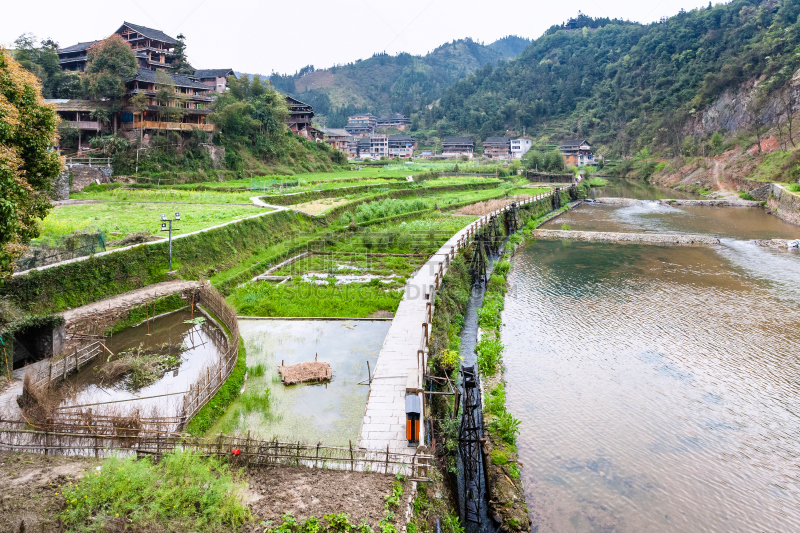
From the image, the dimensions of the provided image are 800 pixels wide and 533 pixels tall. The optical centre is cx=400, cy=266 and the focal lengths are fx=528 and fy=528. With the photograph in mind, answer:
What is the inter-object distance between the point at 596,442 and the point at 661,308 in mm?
11964

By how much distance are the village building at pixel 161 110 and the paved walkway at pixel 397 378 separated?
3420cm

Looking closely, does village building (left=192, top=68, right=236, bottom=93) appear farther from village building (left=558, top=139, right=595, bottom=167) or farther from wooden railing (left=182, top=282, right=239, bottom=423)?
village building (left=558, top=139, right=595, bottom=167)

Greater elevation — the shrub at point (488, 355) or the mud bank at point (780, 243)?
the mud bank at point (780, 243)

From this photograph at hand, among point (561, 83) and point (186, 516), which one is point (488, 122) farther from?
point (186, 516)

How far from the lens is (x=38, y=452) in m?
10.4

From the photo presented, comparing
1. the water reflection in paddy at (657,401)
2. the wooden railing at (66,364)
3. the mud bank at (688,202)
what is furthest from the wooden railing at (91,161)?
the mud bank at (688,202)

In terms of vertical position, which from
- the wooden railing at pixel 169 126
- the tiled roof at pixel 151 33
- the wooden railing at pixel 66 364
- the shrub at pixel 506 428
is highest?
the tiled roof at pixel 151 33

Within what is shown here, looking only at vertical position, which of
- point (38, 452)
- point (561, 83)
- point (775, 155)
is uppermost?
point (561, 83)

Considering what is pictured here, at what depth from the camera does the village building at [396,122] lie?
461ft

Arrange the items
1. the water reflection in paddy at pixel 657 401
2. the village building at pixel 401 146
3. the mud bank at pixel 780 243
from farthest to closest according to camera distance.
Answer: the village building at pixel 401 146 < the mud bank at pixel 780 243 < the water reflection in paddy at pixel 657 401

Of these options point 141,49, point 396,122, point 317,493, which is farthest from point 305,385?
point 396,122

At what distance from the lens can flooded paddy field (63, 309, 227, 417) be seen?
13.0 metres

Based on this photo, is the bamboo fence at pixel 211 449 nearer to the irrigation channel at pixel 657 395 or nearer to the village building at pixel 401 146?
the irrigation channel at pixel 657 395

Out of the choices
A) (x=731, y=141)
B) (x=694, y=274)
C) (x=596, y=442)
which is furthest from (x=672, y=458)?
(x=731, y=141)
